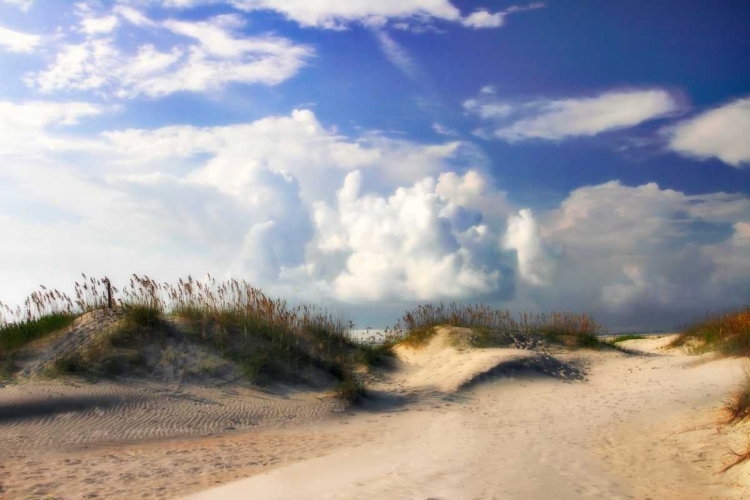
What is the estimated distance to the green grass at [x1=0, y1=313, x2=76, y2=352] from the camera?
43.3 ft

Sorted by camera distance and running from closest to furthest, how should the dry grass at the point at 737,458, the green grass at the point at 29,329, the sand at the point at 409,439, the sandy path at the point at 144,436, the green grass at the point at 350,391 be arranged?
1. the sand at the point at 409,439
2. the dry grass at the point at 737,458
3. the sandy path at the point at 144,436
4. the green grass at the point at 350,391
5. the green grass at the point at 29,329

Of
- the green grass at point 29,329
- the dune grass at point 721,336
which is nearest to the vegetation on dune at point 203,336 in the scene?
the green grass at point 29,329

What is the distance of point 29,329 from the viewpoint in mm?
13844

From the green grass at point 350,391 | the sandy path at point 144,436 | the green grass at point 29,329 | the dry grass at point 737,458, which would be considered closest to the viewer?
the dry grass at point 737,458

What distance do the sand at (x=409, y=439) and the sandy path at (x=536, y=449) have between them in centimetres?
3

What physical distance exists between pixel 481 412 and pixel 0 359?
10003mm

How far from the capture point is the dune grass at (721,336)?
1617cm

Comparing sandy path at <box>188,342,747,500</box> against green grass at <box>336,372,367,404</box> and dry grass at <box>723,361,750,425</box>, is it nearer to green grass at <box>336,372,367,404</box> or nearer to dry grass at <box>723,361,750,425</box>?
dry grass at <box>723,361,750,425</box>

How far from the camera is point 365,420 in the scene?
460 inches

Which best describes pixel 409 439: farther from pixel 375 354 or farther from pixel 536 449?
pixel 375 354

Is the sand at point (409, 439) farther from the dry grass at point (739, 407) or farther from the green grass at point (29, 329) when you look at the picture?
the green grass at point (29, 329)

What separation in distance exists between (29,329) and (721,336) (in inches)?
764

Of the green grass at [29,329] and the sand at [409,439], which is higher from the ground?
the green grass at [29,329]

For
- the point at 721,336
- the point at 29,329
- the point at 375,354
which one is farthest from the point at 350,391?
the point at 721,336
